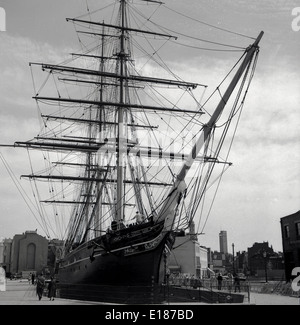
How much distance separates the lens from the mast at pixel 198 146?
18.3 meters

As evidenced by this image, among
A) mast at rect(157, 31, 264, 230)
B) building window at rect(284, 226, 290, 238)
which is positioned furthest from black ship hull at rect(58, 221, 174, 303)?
building window at rect(284, 226, 290, 238)

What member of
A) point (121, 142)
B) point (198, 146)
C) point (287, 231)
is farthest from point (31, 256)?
point (198, 146)

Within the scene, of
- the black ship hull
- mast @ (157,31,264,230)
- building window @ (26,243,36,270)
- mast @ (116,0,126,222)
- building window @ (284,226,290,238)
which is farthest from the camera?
building window @ (26,243,36,270)

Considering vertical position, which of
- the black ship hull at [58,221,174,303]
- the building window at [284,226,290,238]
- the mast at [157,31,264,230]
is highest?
the mast at [157,31,264,230]

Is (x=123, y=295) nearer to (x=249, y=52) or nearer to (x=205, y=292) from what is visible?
(x=205, y=292)

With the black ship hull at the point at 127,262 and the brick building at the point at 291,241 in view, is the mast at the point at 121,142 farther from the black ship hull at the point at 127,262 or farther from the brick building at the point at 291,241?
the brick building at the point at 291,241

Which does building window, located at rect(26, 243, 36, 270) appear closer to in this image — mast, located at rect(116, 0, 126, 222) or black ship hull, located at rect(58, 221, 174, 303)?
mast, located at rect(116, 0, 126, 222)

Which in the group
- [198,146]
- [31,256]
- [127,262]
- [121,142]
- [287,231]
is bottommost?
[127,262]

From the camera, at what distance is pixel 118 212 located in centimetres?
2709

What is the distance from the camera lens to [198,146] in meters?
19.9

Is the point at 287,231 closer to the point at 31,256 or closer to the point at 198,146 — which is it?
the point at 198,146

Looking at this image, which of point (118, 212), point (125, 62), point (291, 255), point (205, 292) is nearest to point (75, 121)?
point (125, 62)

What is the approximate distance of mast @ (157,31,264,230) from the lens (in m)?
18.3
